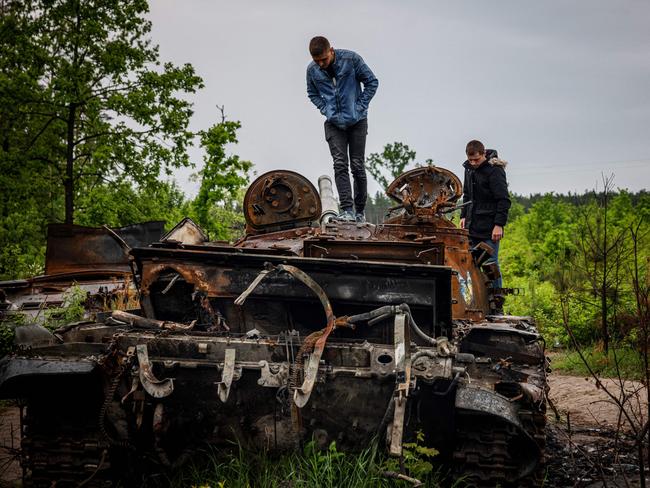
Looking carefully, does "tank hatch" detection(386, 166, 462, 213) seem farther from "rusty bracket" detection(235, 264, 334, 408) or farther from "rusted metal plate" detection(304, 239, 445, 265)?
"rusty bracket" detection(235, 264, 334, 408)

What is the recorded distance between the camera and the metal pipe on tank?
26.2 ft

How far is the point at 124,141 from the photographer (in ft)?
71.9

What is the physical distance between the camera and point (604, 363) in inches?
499

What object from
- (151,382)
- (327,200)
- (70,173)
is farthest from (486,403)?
(70,173)

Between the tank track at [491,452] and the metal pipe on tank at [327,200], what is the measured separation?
9.83 ft

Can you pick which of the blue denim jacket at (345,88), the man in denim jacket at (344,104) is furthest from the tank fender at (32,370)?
the blue denim jacket at (345,88)

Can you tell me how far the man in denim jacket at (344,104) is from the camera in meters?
8.34

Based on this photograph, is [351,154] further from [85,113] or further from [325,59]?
[85,113]

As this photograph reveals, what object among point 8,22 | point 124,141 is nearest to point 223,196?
point 124,141

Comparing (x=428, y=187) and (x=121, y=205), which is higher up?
(x=121, y=205)

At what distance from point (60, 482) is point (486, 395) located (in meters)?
3.16

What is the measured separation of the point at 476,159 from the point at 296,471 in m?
5.57

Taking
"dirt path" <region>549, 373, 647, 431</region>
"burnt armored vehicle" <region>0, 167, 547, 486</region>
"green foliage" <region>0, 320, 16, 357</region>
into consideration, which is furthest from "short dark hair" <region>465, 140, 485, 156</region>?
"green foliage" <region>0, 320, 16, 357</region>

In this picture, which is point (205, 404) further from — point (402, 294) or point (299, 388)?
point (402, 294)
